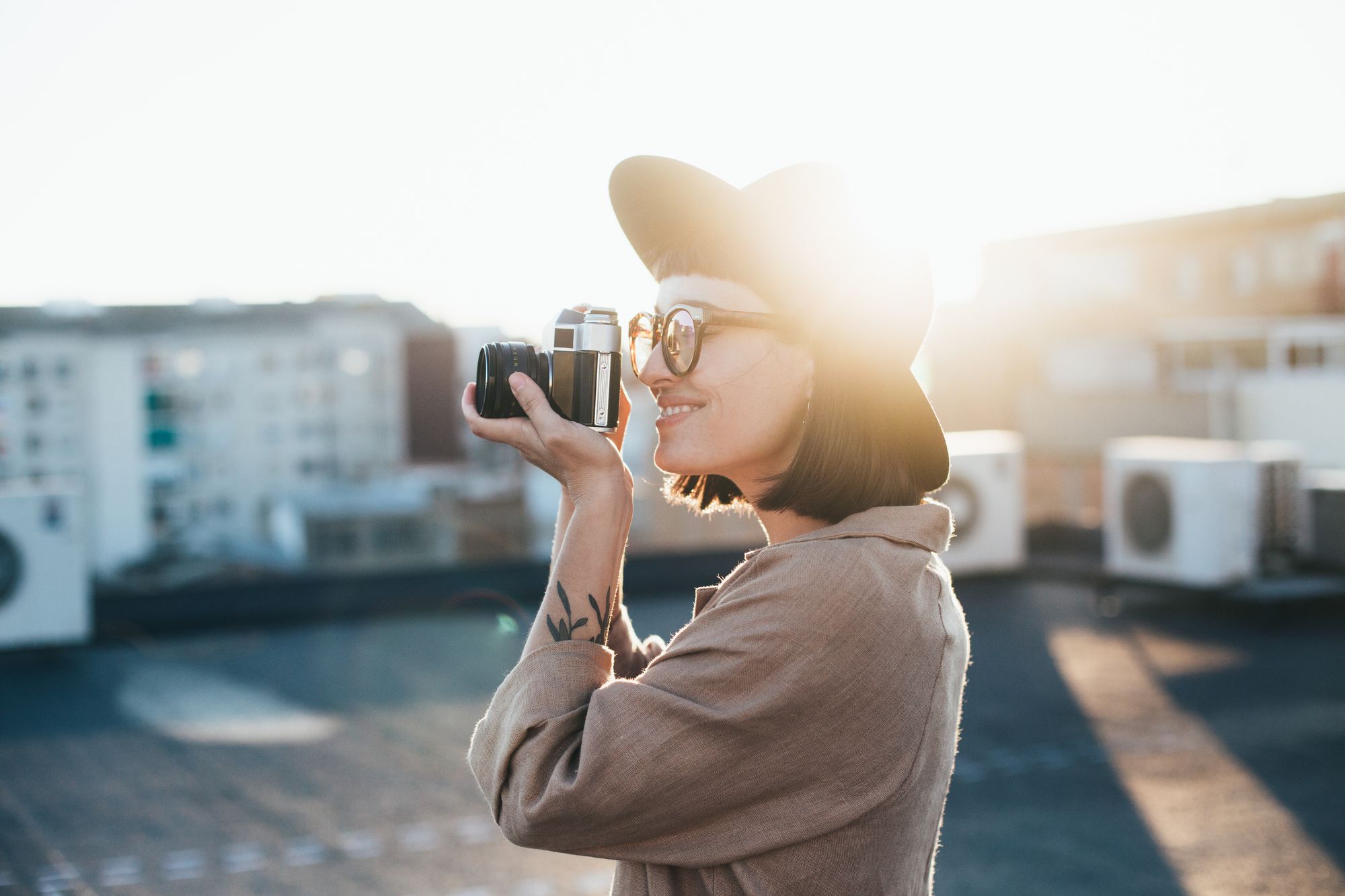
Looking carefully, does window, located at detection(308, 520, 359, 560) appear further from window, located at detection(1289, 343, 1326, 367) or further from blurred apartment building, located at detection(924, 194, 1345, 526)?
window, located at detection(1289, 343, 1326, 367)

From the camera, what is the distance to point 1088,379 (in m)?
25.6

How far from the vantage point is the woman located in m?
1.03

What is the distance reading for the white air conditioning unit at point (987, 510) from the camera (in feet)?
39.5

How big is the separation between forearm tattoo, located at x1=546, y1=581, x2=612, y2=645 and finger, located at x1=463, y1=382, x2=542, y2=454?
185 mm

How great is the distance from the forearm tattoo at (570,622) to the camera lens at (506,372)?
24cm

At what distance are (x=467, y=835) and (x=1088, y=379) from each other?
77.4 feet

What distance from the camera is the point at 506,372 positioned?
1.29 metres

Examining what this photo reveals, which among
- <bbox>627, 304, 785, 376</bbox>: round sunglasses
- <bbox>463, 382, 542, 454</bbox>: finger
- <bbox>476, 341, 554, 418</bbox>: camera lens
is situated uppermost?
<bbox>627, 304, 785, 376</bbox>: round sunglasses

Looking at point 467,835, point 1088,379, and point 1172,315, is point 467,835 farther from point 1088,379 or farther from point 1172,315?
point 1172,315

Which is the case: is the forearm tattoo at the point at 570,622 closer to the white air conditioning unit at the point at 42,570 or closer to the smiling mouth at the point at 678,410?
the smiling mouth at the point at 678,410

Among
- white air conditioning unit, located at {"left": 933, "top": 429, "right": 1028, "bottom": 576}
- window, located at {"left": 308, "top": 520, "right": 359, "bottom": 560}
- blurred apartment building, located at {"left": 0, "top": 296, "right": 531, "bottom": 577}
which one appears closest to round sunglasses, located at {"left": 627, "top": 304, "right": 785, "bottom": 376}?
white air conditioning unit, located at {"left": 933, "top": 429, "right": 1028, "bottom": 576}

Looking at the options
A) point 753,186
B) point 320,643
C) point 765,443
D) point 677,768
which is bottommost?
point 320,643

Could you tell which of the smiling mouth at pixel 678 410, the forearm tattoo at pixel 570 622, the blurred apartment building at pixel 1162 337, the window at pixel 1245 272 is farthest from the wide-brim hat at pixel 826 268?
the window at pixel 1245 272

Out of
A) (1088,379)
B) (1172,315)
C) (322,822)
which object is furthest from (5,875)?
(1172,315)
